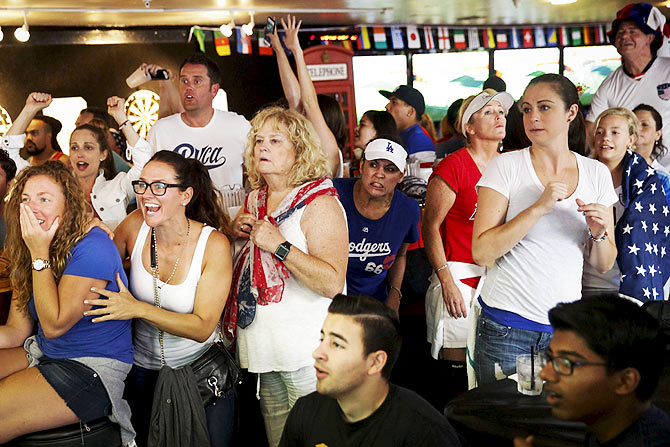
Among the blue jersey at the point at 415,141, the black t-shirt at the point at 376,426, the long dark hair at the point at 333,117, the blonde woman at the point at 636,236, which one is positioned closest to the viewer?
the black t-shirt at the point at 376,426

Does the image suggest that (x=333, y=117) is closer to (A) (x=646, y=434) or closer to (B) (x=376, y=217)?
(B) (x=376, y=217)

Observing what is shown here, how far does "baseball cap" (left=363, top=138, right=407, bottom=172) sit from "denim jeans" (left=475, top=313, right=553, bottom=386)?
3.25ft

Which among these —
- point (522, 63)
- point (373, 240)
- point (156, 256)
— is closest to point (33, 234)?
point (156, 256)

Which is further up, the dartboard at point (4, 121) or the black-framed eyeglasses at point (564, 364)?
the dartboard at point (4, 121)

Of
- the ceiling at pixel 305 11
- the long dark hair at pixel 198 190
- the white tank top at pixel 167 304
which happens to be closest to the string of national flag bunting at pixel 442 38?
the ceiling at pixel 305 11

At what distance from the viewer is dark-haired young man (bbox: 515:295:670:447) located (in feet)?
4.76

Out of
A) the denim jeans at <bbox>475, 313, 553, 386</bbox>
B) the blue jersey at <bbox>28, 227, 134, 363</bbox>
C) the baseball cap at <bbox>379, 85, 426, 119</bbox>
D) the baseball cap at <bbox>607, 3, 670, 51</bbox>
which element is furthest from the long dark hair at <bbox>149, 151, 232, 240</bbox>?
the baseball cap at <bbox>607, 3, 670, 51</bbox>

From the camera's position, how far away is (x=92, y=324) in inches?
96.6

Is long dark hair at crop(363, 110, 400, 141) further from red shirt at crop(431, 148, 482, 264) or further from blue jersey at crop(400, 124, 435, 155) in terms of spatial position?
red shirt at crop(431, 148, 482, 264)

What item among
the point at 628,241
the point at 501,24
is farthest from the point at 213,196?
the point at 501,24

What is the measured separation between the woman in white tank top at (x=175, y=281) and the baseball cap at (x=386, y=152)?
2.87 feet

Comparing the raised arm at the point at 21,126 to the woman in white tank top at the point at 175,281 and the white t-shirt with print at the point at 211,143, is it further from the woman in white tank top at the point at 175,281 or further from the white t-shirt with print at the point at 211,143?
the woman in white tank top at the point at 175,281

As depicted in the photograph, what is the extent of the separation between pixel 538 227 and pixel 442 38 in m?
7.56

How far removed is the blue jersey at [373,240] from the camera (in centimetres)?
320
